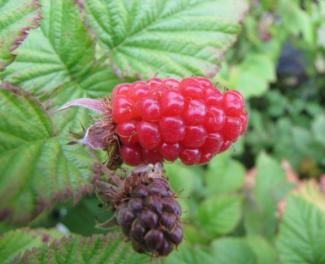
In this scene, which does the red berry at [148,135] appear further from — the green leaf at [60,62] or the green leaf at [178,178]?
the green leaf at [178,178]

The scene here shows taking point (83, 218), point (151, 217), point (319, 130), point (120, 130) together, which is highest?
point (120, 130)

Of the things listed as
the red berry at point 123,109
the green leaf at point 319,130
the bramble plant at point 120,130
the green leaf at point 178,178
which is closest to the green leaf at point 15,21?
the bramble plant at point 120,130

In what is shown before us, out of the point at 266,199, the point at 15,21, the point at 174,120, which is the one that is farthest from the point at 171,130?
the point at 266,199

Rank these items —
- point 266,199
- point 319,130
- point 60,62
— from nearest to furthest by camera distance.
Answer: point 60,62
point 266,199
point 319,130

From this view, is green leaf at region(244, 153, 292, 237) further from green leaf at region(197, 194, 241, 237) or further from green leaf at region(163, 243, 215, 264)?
green leaf at region(163, 243, 215, 264)

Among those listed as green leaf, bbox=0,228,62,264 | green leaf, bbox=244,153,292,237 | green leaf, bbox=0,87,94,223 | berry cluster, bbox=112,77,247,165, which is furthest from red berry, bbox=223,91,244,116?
green leaf, bbox=244,153,292,237

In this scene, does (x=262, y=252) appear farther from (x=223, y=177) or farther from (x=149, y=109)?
(x=149, y=109)

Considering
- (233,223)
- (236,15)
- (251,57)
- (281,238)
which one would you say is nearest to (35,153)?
(236,15)

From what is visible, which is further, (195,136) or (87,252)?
(87,252)
